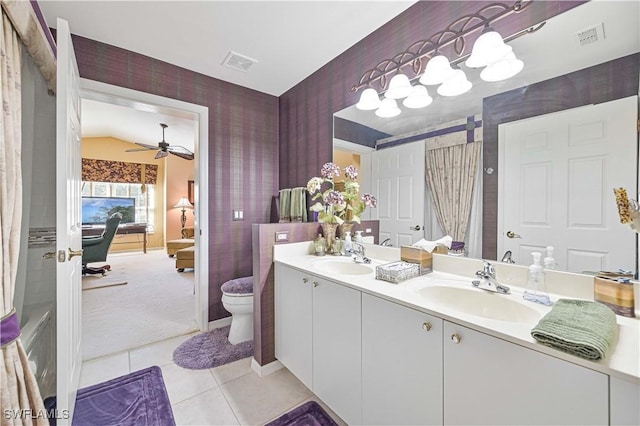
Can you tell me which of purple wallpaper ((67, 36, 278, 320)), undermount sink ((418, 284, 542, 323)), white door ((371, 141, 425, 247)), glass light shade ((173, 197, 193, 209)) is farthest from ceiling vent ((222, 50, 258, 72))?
→ glass light shade ((173, 197, 193, 209))

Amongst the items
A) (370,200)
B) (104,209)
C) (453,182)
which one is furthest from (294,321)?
(104,209)

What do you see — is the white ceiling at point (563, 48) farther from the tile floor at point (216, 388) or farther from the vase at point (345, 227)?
the tile floor at point (216, 388)

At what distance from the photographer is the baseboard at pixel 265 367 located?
6.00 ft

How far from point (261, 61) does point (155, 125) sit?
3.68 m

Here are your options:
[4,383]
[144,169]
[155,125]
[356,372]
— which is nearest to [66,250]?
[4,383]

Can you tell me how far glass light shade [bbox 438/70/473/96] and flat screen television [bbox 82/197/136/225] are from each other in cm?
759

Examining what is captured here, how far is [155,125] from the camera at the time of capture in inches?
194

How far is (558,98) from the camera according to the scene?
1140 millimetres

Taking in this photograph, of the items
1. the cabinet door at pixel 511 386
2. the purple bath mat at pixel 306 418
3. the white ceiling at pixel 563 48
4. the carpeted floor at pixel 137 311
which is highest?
the white ceiling at pixel 563 48

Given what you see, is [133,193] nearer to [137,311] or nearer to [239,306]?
[137,311]

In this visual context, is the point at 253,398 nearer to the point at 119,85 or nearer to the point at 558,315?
the point at 558,315

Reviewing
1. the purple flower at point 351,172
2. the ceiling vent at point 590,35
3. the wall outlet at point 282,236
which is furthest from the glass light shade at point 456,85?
the wall outlet at point 282,236

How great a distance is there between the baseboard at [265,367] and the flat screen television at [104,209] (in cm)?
645

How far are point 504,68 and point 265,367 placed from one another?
7.57 feet
